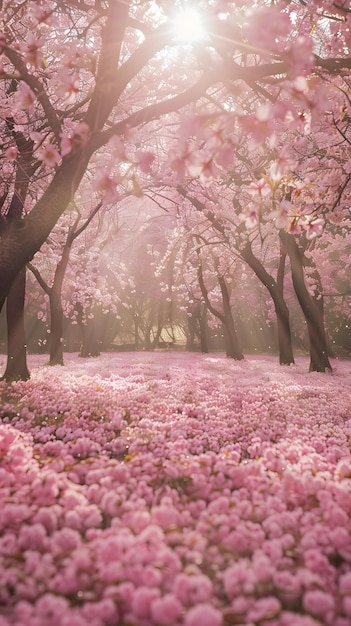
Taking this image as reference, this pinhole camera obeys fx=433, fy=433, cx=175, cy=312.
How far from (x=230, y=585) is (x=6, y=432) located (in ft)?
9.31

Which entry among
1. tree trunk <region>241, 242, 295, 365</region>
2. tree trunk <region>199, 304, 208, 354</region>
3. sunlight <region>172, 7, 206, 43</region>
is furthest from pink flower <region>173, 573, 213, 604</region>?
tree trunk <region>199, 304, 208, 354</region>

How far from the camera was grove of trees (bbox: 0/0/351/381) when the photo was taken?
3.37 m

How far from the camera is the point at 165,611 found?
1.77 m

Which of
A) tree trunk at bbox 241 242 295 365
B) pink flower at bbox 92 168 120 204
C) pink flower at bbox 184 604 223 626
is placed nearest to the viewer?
pink flower at bbox 184 604 223 626

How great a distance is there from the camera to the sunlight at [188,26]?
427 cm

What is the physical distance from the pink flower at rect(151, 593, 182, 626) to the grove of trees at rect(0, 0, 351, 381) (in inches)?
104

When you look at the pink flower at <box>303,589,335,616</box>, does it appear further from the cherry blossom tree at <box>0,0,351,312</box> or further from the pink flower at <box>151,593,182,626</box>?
the cherry blossom tree at <box>0,0,351,312</box>

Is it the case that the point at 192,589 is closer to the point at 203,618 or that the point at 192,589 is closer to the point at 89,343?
the point at 203,618

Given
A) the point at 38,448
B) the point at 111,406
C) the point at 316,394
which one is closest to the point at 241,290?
the point at 316,394

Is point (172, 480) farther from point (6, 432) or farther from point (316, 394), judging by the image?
point (316, 394)

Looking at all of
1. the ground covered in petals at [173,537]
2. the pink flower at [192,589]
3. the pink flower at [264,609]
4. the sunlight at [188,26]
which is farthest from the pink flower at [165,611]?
the sunlight at [188,26]

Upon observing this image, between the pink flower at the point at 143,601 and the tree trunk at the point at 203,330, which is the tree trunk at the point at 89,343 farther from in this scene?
the pink flower at the point at 143,601

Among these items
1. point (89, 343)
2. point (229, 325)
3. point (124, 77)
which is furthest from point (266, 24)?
point (89, 343)

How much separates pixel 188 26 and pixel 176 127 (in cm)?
824
